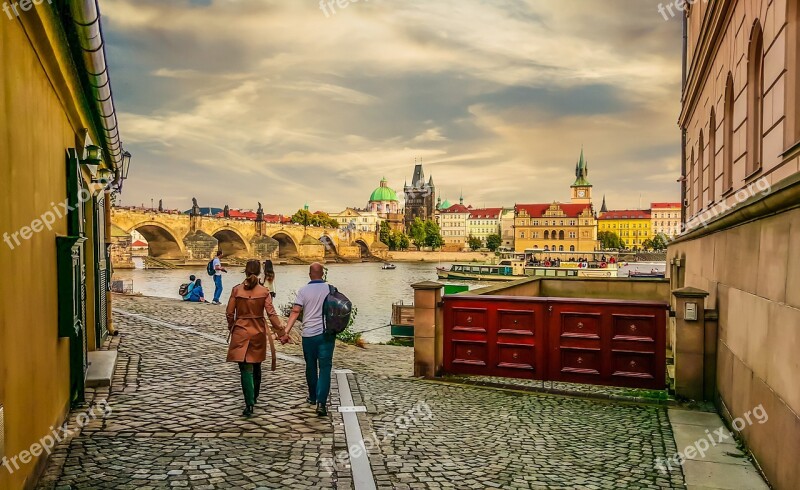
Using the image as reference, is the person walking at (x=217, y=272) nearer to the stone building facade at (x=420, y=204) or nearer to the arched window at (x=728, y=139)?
the arched window at (x=728, y=139)

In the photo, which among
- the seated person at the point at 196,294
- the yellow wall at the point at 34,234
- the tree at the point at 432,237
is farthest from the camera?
the tree at the point at 432,237

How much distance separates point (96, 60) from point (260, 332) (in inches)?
131

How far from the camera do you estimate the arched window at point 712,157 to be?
10.6 metres

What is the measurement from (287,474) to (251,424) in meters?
1.53

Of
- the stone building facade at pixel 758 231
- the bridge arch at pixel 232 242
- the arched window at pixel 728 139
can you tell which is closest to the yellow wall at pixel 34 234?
the stone building facade at pixel 758 231

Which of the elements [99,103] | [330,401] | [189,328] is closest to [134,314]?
[189,328]

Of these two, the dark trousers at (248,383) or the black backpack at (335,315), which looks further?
the black backpack at (335,315)

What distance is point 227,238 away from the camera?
92.1 meters

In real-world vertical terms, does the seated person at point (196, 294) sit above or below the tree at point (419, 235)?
below

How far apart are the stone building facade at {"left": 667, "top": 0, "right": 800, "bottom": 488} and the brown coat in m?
4.80

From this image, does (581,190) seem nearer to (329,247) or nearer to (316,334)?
(329,247)

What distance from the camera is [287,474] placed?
5.09m

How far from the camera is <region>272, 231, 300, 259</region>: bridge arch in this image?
10381cm

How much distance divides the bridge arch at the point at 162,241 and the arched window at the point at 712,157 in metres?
67.9
